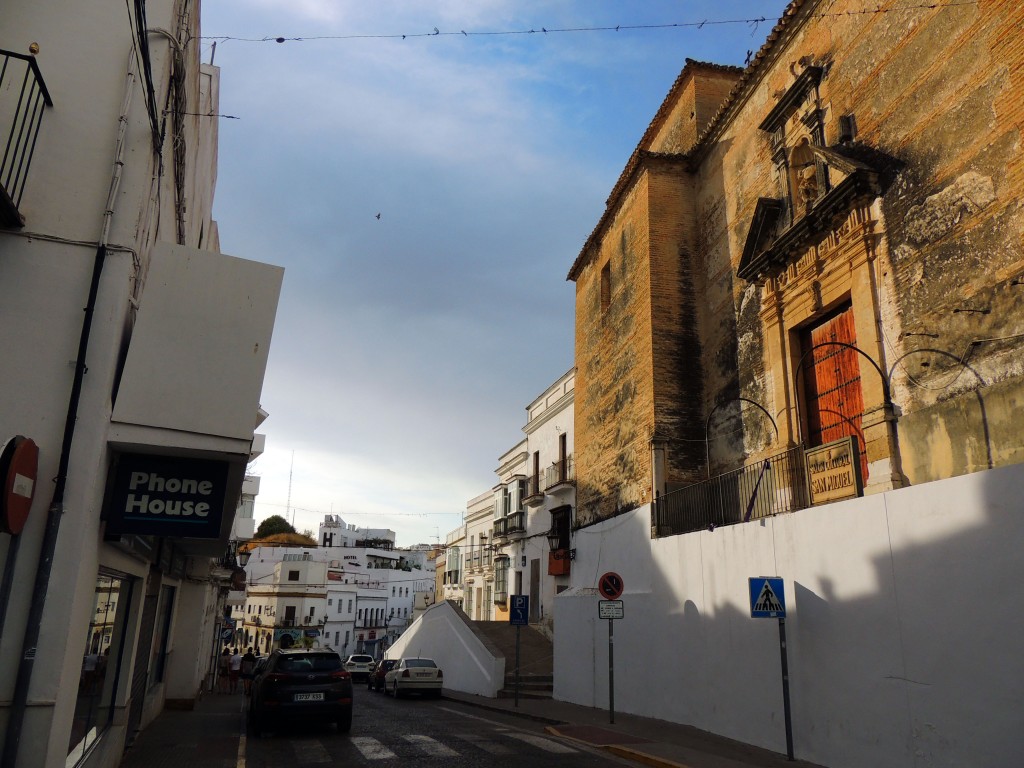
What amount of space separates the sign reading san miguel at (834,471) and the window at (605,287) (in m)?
10.3

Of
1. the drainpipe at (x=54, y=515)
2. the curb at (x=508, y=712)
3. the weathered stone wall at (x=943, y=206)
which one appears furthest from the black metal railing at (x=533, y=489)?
the drainpipe at (x=54, y=515)

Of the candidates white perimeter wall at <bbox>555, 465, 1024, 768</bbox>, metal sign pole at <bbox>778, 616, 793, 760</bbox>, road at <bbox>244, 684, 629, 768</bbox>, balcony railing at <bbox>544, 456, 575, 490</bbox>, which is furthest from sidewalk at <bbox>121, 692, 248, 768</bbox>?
balcony railing at <bbox>544, 456, 575, 490</bbox>

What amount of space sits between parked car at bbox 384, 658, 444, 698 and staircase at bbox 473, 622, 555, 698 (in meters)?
2.26

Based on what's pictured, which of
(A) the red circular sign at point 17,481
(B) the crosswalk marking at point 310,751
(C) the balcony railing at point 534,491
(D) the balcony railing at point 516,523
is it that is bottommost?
(B) the crosswalk marking at point 310,751

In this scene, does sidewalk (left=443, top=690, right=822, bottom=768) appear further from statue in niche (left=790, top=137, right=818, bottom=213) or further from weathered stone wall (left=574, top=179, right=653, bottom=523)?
statue in niche (left=790, top=137, right=818, bottom=213)

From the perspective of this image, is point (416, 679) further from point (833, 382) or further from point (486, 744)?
point (833, 382)

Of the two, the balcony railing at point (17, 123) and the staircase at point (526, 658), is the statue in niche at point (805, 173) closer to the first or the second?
the balcony railing at point (17, 123)

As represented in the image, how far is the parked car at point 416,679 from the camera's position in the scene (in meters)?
21.5

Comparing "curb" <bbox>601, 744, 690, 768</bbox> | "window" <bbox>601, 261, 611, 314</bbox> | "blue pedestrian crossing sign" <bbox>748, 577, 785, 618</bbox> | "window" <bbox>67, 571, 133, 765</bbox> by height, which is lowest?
"curb" <bbox>601, 744, 690, 768</bbox>

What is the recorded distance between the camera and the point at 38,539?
552cm

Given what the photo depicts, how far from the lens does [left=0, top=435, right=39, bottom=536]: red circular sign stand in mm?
4711

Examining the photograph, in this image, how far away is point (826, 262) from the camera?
39.4 ft

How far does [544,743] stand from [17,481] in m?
8.95

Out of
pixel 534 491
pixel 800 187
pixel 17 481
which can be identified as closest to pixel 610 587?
pixel 800 187
